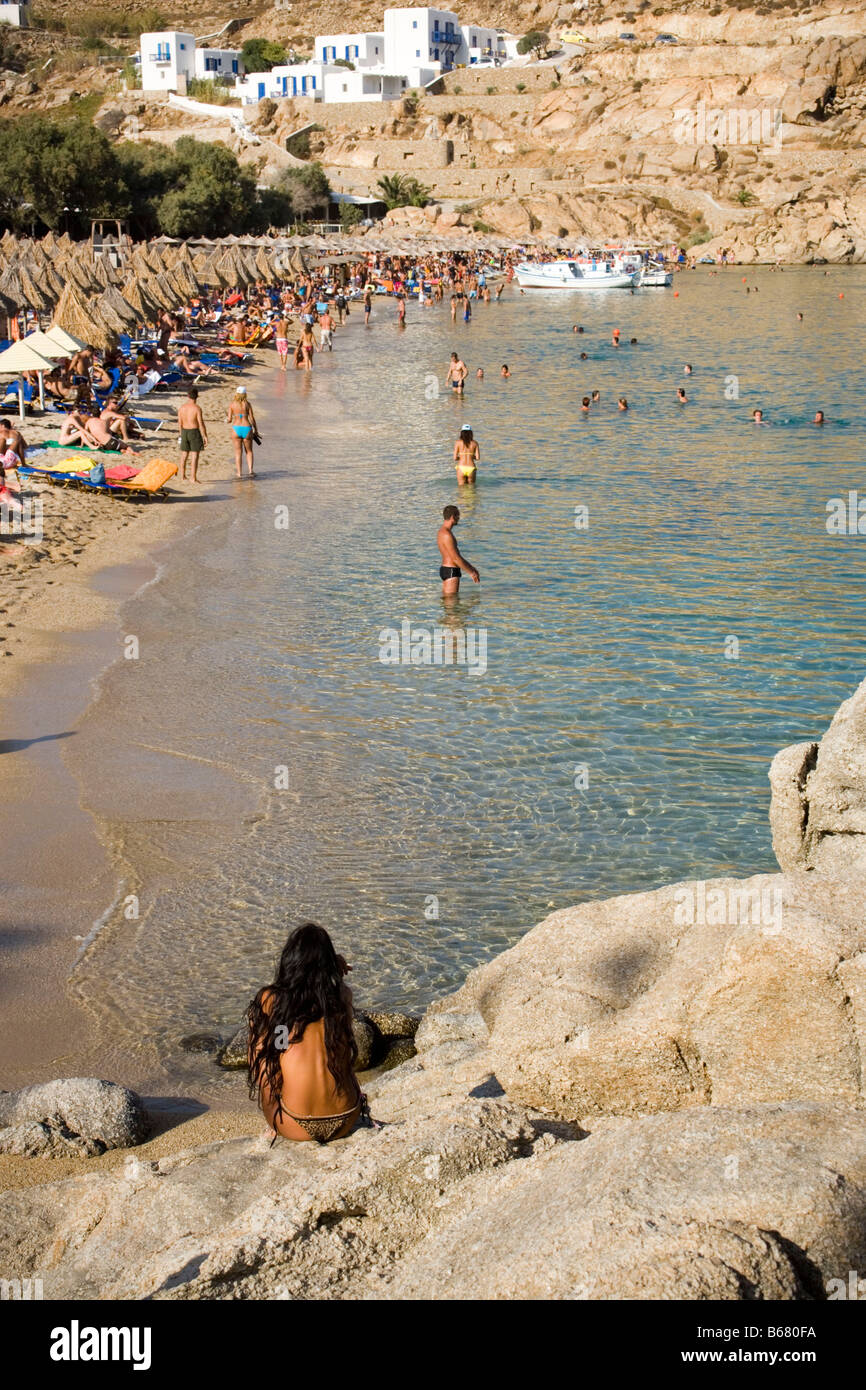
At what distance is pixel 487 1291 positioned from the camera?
3.13 meters

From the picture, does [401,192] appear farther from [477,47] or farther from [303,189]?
[477,47]

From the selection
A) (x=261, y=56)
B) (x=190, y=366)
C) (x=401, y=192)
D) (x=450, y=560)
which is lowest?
(x=450, y=560)

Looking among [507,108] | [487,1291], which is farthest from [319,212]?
[487,1291]

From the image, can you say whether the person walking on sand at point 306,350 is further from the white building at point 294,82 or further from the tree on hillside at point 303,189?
the white building at point 294,82

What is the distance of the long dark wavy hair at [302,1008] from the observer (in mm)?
4559

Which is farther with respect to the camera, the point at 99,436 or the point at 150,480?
the point at 99,436

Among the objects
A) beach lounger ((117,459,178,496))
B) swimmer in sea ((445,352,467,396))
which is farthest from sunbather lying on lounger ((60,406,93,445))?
swimmer in sea ((445,352,467,396))

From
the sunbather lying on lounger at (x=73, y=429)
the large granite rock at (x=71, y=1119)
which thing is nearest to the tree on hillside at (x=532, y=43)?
the sunbather lying on lounger at (x=73, y=429)

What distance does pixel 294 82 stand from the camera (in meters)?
105

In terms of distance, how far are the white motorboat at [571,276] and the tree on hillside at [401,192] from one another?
78.6 ft

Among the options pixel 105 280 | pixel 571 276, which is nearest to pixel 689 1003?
pixel 105 280

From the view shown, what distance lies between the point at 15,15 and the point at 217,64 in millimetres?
31849

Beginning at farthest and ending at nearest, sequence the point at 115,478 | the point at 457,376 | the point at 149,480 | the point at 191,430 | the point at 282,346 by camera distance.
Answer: the point at 282,346, the point at 457,376, the point at 191,430, the point at 115,478, the point at 149,480
